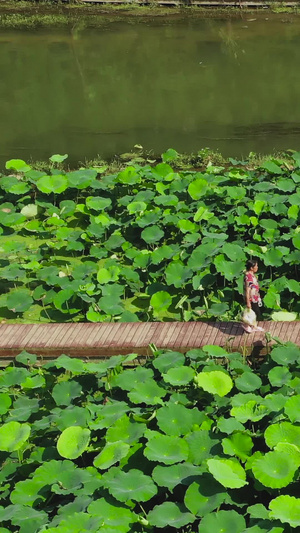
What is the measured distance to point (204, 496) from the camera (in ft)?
13.3

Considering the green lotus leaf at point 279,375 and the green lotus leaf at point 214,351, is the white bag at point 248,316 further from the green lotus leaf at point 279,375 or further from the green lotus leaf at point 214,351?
the green lotus leaf at point 279,375

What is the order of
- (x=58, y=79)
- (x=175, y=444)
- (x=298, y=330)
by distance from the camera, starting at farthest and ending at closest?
1. (x=58, y=79)
2. (x=298, y=330)
3. (x=175, y=444)

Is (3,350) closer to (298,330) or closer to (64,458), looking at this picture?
(64,458)

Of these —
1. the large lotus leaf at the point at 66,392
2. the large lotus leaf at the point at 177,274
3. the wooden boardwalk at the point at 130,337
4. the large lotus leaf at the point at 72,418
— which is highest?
the large lotus leaf at the point at 72,418

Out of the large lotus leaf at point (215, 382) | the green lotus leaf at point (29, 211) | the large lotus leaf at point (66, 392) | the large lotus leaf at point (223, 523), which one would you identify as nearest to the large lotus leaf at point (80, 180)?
the green lotus leaf at point (29, 211)

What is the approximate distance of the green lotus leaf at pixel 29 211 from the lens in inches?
310

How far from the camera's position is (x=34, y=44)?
Result: 1614cm

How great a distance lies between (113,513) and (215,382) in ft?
3.61

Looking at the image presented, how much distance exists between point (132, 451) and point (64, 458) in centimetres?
42

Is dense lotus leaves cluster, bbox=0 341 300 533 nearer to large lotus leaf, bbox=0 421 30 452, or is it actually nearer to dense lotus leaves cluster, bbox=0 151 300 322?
large lotus leaf, bbox=0 421 30 452

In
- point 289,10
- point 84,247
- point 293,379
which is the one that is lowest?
point 289,10

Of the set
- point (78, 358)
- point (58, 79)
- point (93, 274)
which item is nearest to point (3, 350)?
point (78, 358)

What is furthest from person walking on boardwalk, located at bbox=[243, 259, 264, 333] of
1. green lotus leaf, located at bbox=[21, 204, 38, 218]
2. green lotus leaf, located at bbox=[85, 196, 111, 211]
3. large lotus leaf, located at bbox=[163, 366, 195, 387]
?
green lotus leaf, located at bbox=[21, 204, 38, 218]

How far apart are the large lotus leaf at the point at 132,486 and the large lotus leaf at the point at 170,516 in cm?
8
